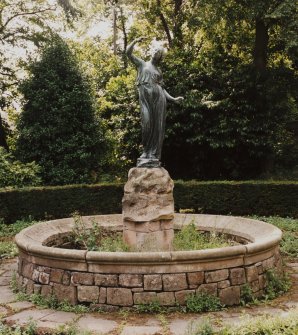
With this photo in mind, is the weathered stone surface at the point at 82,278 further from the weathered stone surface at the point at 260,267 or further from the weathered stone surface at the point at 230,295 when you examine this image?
the weathered stone surface at the point at 260,267

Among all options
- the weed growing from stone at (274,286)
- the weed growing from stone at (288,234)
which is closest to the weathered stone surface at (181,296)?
the weed growing from stone at (274,286)

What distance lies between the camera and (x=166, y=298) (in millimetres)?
5578

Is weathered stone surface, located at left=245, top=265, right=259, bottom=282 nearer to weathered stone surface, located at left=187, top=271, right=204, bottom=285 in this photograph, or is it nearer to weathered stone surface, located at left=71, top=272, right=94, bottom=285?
weathered stone surface, located at left=187, top=271, right=204, bottom=285

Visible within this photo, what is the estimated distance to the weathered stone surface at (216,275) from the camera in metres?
5.69

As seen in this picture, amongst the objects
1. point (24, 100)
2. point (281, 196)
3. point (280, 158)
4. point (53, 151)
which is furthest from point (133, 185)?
point (280, 158)

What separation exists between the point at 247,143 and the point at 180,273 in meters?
11.4

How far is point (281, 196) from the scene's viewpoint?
13016 millimetres

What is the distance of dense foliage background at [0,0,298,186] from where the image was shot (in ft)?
52.8

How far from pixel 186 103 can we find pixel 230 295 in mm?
11286

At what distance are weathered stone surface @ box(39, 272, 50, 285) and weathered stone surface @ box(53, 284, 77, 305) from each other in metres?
0.15

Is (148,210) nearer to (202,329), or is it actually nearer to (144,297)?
(144,297)

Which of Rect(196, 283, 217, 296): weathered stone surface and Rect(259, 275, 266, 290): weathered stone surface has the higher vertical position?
Rect(196, 283, 217, 296): weathered stone surface

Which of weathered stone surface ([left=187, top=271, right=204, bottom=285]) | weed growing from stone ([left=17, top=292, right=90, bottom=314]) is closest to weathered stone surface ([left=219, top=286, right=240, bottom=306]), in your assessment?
weathered stone surface ([left=187, top=271, right=204, bottom=285])

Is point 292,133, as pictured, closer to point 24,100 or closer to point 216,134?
point 216,134
